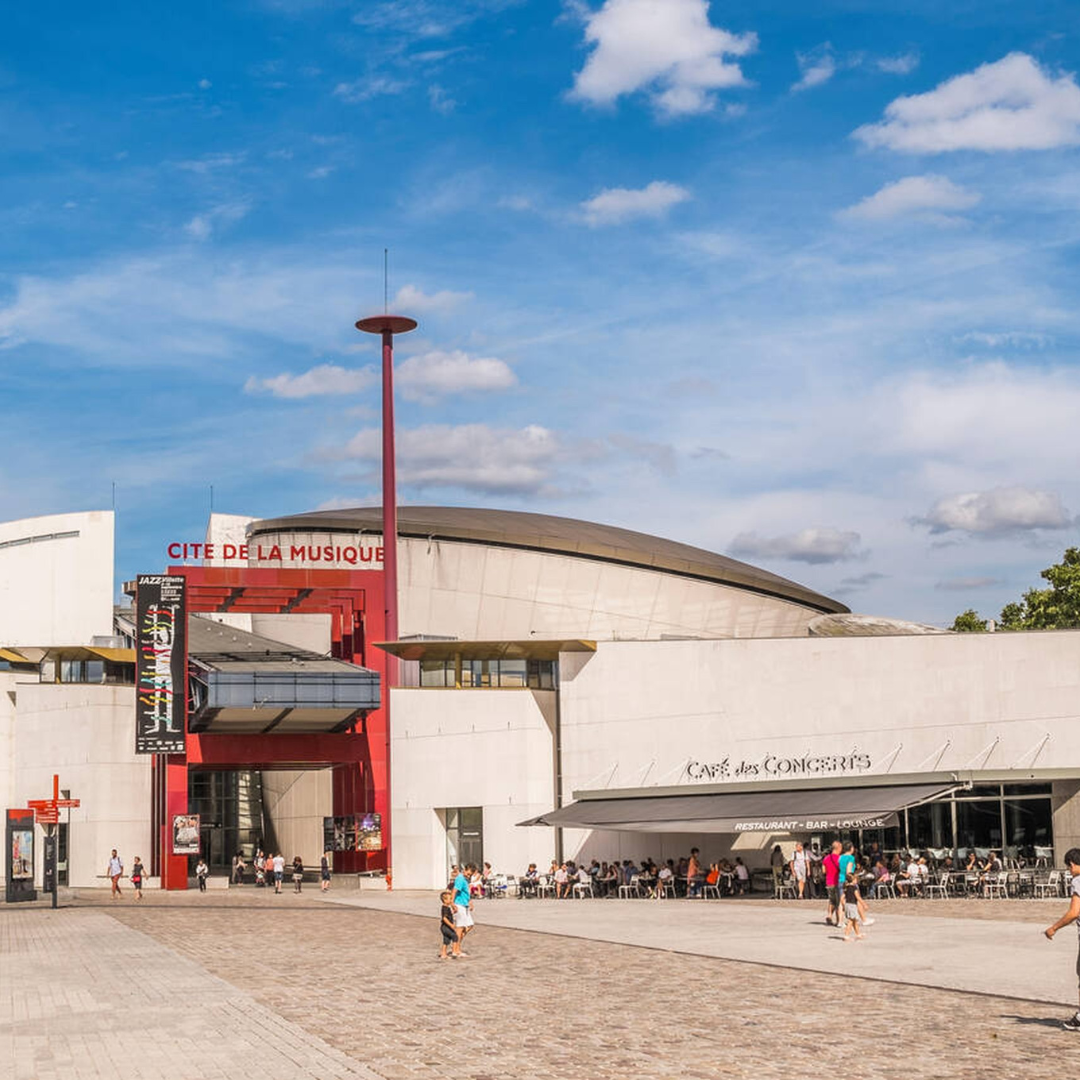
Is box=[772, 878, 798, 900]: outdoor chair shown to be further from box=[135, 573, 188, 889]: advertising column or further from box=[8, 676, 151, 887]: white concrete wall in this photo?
box=[8, 676, 151, 887]: white concrete wall

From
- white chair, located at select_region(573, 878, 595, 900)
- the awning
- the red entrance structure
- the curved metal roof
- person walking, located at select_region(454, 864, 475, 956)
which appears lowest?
white chair, located at select_region(573, 878, 595, 900)

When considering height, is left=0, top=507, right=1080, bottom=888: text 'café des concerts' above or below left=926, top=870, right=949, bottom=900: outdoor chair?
above

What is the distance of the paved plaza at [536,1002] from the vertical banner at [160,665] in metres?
19.1

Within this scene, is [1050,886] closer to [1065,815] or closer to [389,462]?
[1065,815]

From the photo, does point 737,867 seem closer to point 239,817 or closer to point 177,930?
point 177,930

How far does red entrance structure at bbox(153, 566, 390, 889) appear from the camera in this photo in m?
50.0

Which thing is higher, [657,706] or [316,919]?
[657,706]

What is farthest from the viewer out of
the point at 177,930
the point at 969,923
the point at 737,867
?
the point at 737,867

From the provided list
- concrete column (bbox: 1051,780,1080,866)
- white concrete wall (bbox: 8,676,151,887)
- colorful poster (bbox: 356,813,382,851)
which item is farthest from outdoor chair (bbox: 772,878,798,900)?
white concrete wall (bbox: 8,676,151,887)

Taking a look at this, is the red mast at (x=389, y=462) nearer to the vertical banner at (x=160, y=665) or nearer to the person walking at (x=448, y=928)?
the vertical banner at (x=160, y=665)

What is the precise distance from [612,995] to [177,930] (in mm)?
14364

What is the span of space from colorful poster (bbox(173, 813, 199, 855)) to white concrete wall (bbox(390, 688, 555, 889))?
267 inches

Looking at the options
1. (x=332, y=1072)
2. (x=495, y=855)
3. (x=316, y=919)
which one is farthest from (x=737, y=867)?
(x=332, y=1072)

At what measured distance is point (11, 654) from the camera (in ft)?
197
